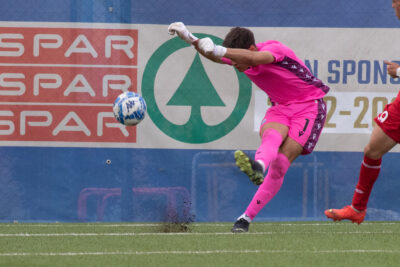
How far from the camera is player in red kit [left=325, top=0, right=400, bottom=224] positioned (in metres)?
5.75

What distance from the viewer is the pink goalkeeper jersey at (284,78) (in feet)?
20.0

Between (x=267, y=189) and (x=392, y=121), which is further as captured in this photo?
(x=267, y=189)

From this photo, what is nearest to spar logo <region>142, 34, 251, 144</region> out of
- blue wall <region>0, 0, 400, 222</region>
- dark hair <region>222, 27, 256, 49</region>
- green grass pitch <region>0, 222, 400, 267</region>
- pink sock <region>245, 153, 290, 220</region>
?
blue wall <region>0, 0, 400, 222</region>

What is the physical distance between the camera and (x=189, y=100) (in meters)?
7.79

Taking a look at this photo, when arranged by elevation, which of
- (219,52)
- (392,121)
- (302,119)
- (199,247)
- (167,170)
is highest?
(219,52)

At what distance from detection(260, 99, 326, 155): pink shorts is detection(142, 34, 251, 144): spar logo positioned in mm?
1546

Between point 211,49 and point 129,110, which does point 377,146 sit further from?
point 129,110

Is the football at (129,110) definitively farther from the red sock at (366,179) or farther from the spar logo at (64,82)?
the red sock at (366,179)

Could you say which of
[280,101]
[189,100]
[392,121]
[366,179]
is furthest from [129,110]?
[392,121]

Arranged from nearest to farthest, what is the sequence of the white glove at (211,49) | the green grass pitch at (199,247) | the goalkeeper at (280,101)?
the green grass pitch at (199,247) < the white glove at (211,49) < the goalkeeper at (280,101)

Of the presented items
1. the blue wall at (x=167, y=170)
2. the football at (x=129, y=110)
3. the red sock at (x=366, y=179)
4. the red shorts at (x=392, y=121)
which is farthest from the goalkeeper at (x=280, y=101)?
the blue wall at (x=167, y=170)

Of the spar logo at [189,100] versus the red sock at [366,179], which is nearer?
the red sock at [366,179]

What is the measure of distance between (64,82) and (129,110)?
1391mm

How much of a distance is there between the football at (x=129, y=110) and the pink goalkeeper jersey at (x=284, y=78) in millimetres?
1020
